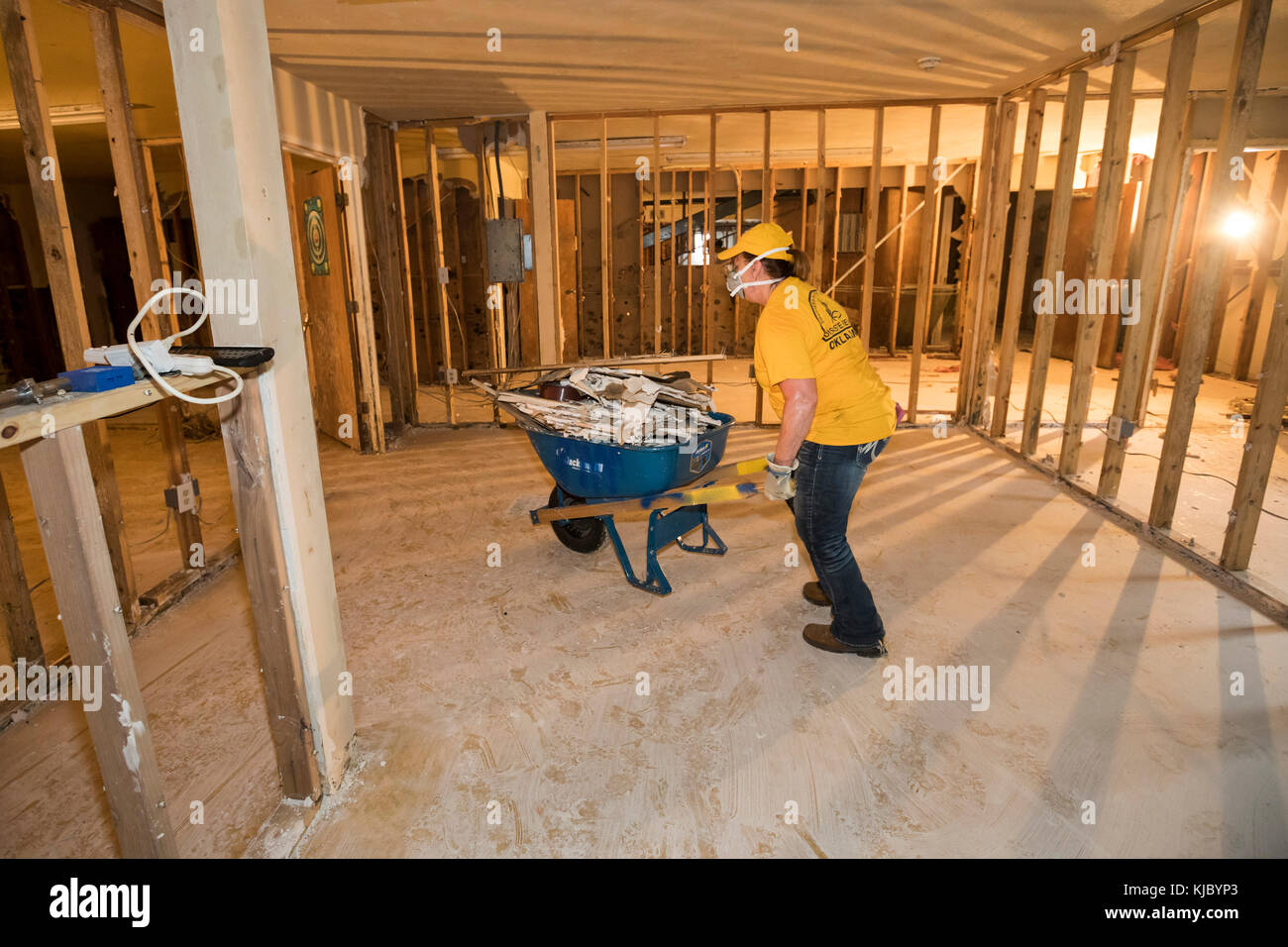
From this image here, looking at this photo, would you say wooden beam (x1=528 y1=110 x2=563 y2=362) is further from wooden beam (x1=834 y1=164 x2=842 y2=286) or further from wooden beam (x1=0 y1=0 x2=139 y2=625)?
wooden beam (x1=834 y1=164 x2=842 y2=286)

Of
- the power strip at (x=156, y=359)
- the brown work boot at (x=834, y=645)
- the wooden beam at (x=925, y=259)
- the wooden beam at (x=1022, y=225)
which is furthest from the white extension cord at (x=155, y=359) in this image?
the wooden beam at (x=925, y=259)

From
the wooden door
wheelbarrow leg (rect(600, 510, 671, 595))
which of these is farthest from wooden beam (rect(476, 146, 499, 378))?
wheelbarrow leg (rect(600, 510, 671, 595))

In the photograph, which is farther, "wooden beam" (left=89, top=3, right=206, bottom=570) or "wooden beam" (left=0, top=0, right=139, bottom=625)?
"wooden beam" (left=89, top=3, right=206, bottom=570)

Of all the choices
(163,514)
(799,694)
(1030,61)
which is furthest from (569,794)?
(1030,61)

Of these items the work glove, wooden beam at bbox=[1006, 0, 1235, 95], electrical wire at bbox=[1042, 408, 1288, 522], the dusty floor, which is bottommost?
the dusty floor

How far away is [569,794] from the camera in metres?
2.10

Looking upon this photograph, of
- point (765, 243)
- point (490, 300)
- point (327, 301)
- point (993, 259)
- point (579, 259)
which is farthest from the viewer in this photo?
point (579, 259)

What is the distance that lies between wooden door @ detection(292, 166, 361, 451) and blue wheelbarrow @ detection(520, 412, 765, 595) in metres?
2.94

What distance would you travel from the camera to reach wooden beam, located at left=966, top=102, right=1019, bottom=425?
5.55 meters

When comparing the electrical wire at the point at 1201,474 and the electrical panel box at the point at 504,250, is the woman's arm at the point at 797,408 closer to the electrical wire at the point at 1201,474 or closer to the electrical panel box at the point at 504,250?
the electrical wire at the point at 1201,474

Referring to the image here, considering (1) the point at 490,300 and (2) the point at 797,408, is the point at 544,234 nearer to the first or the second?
(1) the point at 490,300

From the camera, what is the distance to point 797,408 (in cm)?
239

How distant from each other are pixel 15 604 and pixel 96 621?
1874 mm

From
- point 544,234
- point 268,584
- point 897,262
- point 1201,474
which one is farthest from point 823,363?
point 897,262
